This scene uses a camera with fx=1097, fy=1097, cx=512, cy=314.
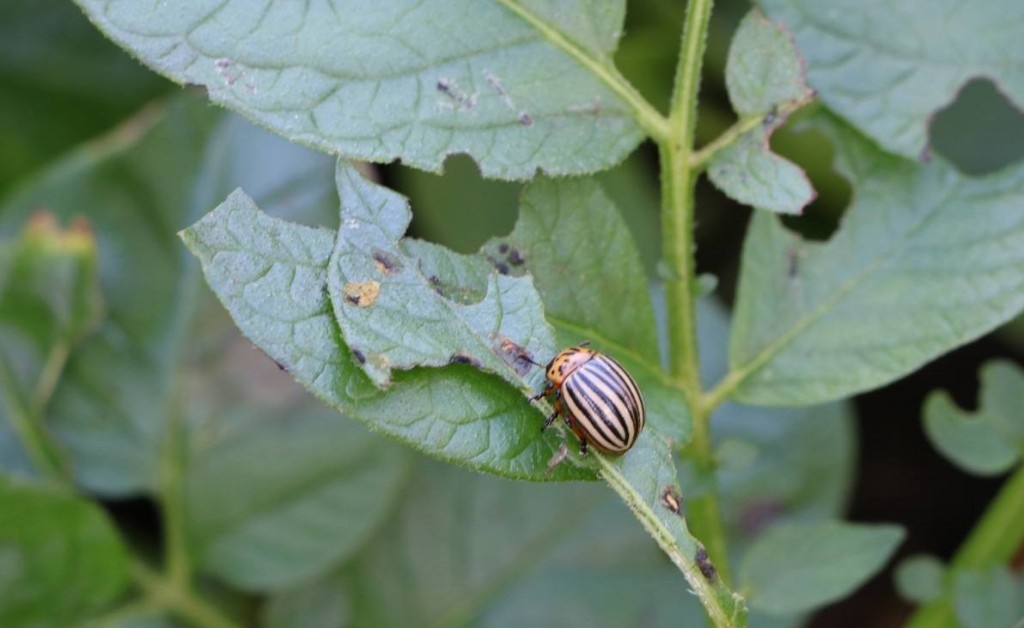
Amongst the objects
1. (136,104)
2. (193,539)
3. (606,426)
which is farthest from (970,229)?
(136,104)

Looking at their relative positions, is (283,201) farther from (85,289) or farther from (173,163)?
(85,289)

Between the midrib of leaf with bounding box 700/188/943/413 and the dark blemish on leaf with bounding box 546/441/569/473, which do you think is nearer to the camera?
the dark blemish on leaf with bounding box 546/441/569/473

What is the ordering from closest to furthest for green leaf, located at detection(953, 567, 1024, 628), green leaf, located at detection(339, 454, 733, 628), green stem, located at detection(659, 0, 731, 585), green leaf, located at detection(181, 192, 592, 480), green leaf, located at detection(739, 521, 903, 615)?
green leaf, located at detection(181, 192, 592, 480), green stem, located at detection(659, 0, 731, 585), green leaf, located at detection(739, 521, 903, 615), green leaf, located at detection(953, 567, 1024, 628), green leaf, located at detection(339, 454, 733, 628)

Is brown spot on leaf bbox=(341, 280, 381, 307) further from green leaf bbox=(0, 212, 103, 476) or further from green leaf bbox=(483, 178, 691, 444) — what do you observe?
green leaf bbox=(0, 212, 103, 476)

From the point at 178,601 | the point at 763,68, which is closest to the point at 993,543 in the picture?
the point at 763,68

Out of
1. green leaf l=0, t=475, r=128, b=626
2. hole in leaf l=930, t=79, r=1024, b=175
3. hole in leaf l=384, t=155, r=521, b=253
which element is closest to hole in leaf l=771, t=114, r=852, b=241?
hole in leaf l=930, t=79, r=1024, b=175

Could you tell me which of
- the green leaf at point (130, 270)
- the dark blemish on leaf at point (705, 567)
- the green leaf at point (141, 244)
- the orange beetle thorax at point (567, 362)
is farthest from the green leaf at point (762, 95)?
the green leaf at point (130, 270)

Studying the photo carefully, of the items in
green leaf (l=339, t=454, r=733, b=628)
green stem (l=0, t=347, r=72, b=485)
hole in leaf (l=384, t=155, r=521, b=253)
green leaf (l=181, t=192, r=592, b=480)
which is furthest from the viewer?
hole in leaf (l=384, t=155, r=521, b=253)
